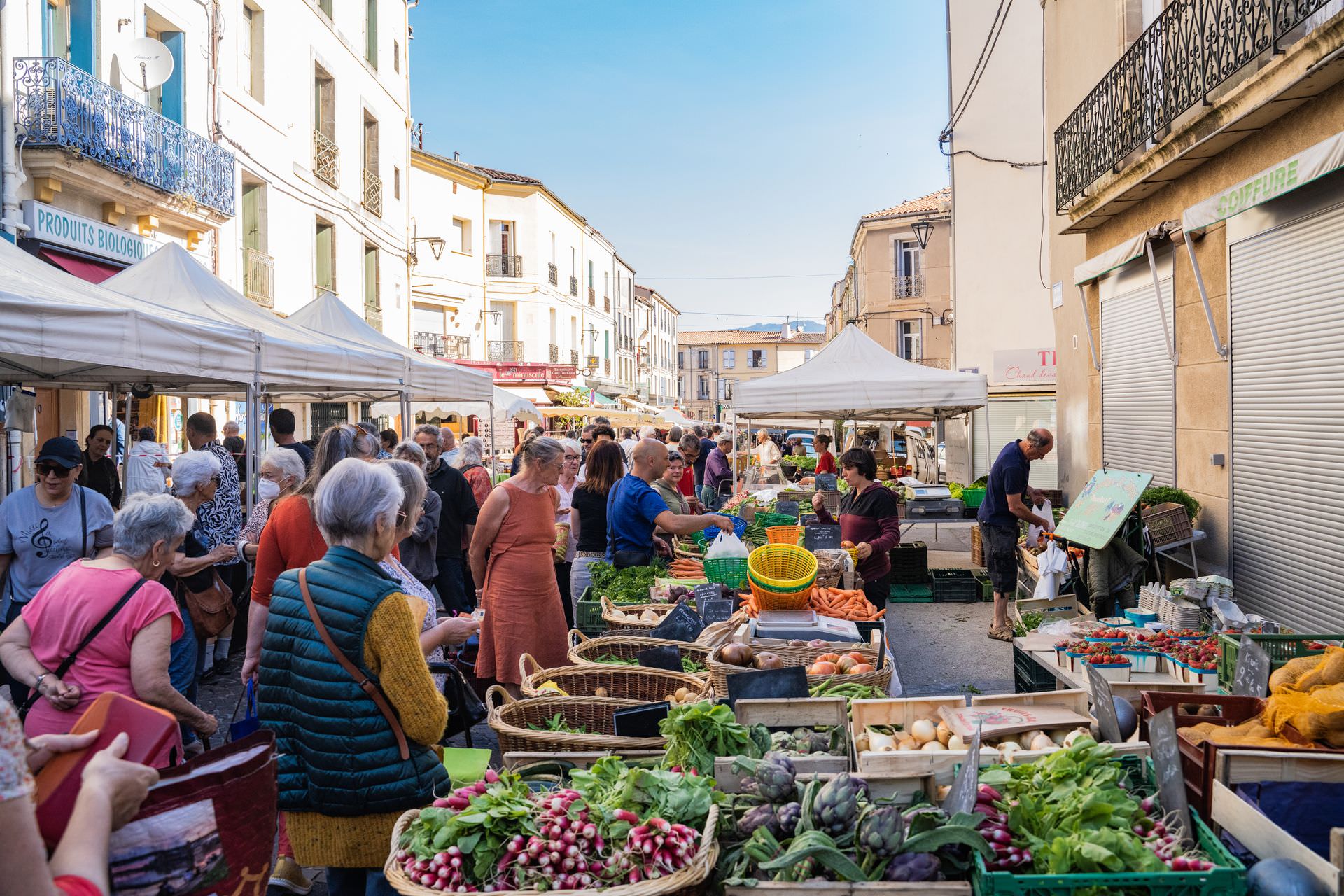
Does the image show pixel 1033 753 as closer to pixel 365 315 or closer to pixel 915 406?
pixel 915 406

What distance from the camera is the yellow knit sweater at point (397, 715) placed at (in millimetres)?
2805

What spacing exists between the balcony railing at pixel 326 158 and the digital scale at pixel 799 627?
16.9 metres

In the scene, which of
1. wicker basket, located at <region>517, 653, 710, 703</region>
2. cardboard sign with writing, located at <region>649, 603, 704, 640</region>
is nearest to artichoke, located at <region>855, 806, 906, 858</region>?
wicker basket, located at <region>517, 653, 710, 703</region>

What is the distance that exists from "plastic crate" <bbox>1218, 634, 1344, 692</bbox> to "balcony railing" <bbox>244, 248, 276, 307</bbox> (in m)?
15.4

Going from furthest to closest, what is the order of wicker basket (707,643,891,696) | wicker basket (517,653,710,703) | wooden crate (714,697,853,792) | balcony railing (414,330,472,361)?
balcony railing (414,330,472,361)
wicker basket (517,653,710,703)
wicker basket (707,643,891,696)
wooden crate (714,697,853,792)

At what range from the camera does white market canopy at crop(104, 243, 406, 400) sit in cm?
785

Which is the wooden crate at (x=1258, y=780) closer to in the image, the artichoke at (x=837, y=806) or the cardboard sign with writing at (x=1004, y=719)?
the cardboard sign with writing at (x=1004, y=719)

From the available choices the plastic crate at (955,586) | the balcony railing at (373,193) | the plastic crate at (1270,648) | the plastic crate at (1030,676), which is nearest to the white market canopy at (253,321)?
the plastic crate at (1030,676)

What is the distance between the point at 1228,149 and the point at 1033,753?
6.36 m

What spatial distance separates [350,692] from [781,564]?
3.61 metres

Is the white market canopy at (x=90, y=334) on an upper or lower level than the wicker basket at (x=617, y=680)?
upper

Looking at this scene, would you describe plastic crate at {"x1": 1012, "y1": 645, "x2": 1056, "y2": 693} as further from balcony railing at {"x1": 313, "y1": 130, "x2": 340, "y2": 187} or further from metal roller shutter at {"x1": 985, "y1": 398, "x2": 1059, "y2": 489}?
balcony railing at {"x1": 313, "y1": 130, "x2": 340, "y2": 187}

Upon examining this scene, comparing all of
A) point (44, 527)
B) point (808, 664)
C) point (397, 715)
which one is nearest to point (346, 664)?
point (397, 715)

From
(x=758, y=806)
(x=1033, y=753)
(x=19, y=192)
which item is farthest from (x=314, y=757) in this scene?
(x=19, y=192)
